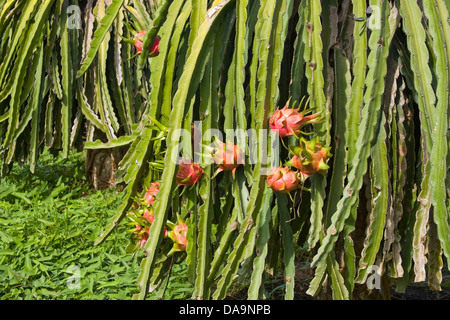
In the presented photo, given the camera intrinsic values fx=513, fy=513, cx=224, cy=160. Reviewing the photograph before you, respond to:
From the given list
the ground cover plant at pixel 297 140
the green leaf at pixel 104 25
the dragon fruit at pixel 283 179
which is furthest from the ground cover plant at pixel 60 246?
the dragon fruit at pixel 283 179

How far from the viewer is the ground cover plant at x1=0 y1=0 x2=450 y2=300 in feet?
3.71

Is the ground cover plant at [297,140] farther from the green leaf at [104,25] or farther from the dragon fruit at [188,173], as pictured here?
the green leaf at [104,25]

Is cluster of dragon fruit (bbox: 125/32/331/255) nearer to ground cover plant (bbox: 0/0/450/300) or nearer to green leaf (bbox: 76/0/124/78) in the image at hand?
ground cover plant (bbox: 0/0/450/300)

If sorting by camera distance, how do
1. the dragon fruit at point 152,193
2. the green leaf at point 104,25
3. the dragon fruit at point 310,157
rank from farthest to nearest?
the green leaf at point 104,25, the dragon fruit at point 152,193, the dragon fruit at point 310,157

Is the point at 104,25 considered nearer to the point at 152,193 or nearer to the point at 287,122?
the point at 152,193

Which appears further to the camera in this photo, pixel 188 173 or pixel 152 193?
pixel 152 193

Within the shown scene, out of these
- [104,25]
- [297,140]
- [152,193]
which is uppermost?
[104,25]

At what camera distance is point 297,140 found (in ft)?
4.02

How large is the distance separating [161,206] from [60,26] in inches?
78.7

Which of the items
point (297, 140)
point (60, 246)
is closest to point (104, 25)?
point (297, 140)

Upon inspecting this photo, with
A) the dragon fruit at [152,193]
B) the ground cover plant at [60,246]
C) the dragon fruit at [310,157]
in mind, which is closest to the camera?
the dragon fruit at [310,157]

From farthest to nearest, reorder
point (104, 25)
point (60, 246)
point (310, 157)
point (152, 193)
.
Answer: point (60, 246) < point (104, 25) < point (152, 193) < point (310, 157)

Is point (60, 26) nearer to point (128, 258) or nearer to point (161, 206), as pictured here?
point (128, 258)

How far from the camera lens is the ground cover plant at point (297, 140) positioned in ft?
3.71
